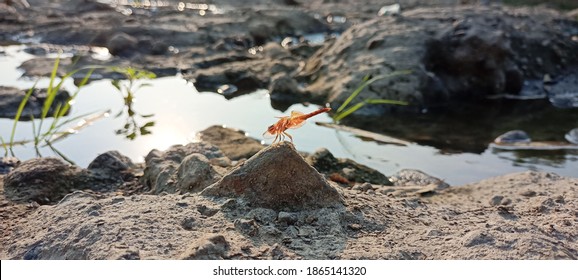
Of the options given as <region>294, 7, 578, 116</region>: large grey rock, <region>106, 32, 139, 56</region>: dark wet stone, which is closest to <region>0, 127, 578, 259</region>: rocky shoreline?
<region>294, 7, 578, 116</region>: large grey rock

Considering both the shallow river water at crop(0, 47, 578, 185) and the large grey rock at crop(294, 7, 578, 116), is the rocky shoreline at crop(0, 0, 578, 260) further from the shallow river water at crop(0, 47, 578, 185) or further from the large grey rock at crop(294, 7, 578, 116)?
the shallow river water at crop(0, 47, 578, 185)

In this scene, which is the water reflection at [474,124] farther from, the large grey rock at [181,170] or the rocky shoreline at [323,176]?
the large grey rock at [181,170]

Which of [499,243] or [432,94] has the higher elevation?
[499,243]

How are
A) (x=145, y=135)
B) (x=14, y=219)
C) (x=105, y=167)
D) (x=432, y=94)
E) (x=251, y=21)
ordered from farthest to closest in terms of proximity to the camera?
(x=251, y=21) → (x=432, y=94) → (x=145, y=135) → (x=105, y=167) → (x=14, y=219)

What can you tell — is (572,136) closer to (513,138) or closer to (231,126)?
(513,138)

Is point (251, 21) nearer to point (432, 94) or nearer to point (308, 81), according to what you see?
point (308, 81)

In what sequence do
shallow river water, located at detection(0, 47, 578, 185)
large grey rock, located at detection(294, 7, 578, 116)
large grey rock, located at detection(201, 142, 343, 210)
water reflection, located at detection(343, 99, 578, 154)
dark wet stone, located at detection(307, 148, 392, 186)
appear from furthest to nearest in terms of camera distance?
large grey rock, located at detection(294, 7, 578, 116) < water reflection, located at detection(343, 99, 578, 154) < shallow river water, located at detection(0, 47, 578, 185) < dark wet stone, located at detection(307, 148, 392, 186) < large grey rock, located at detection(201, 142, 343, 210)

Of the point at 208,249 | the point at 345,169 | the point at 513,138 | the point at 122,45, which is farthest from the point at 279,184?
the point at 122,45

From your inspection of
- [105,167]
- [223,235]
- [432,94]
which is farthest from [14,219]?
[432,94]
